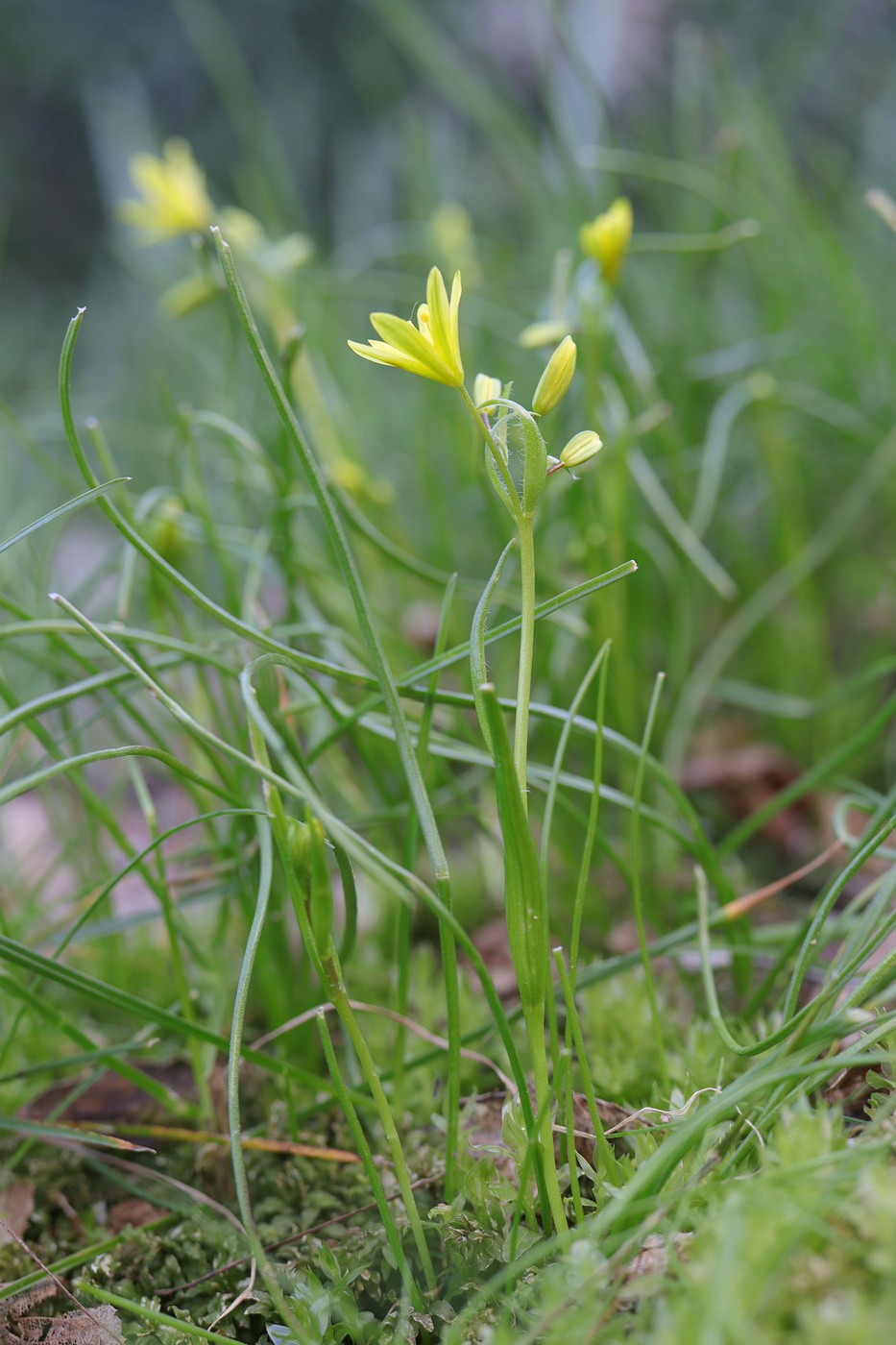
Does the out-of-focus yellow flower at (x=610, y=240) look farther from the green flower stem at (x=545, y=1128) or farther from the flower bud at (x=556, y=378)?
the green flower stem at (x=545, y=1128)

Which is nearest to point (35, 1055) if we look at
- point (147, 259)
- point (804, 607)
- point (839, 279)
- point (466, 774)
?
point (466, 774)

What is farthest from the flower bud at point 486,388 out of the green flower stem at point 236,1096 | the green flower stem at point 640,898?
the green flower stem at point 236,1096

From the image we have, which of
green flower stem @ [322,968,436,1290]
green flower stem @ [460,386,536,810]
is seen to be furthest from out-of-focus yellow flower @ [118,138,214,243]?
green flower stem @ [322,968,436,1290]

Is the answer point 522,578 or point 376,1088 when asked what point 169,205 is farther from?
point 376,1088

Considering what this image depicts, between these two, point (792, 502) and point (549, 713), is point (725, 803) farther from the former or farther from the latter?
point (549, 713)

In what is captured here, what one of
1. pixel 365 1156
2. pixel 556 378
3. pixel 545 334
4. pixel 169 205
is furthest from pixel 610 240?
pixel 365 1156
